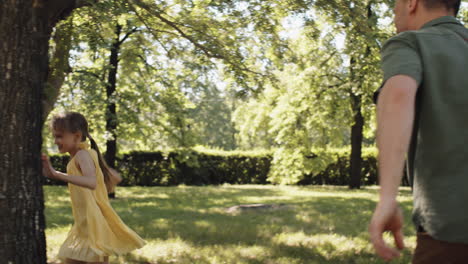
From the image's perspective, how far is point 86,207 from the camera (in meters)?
4.36

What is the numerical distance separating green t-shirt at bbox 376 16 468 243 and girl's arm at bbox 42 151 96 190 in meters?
2.96

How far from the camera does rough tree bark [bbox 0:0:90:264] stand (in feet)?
13.3

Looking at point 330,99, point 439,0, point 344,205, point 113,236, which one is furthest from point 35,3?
point 330,99

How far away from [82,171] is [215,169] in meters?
23.3

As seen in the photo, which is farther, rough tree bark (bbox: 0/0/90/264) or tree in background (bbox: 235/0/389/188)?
tree in background (bbox: 235/0/389/188)

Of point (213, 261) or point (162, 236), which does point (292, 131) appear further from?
point (213, 261)

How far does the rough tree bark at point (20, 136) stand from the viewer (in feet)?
13.3

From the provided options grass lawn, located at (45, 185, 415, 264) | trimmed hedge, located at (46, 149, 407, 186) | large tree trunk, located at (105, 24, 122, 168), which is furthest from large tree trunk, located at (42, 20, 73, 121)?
trimmed hedge, located at (46, 149, 407, 186)

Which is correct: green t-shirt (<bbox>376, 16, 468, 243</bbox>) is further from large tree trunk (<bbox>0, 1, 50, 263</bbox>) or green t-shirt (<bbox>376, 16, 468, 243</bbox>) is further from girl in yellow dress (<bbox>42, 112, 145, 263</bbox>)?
large tree trunk (<bbox>0, 1, 50, 263</bbox>)

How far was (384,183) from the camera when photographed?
1.64 meters

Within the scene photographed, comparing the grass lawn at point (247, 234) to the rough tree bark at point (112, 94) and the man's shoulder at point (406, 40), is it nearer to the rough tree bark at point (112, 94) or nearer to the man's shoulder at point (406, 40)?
the rough tree bark at point (112, 94)

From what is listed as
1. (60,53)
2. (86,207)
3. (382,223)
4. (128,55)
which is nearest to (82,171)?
(86,207)

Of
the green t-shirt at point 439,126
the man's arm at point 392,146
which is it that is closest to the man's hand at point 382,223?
the man's arm at point 392,146

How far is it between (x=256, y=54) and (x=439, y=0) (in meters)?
5.64
